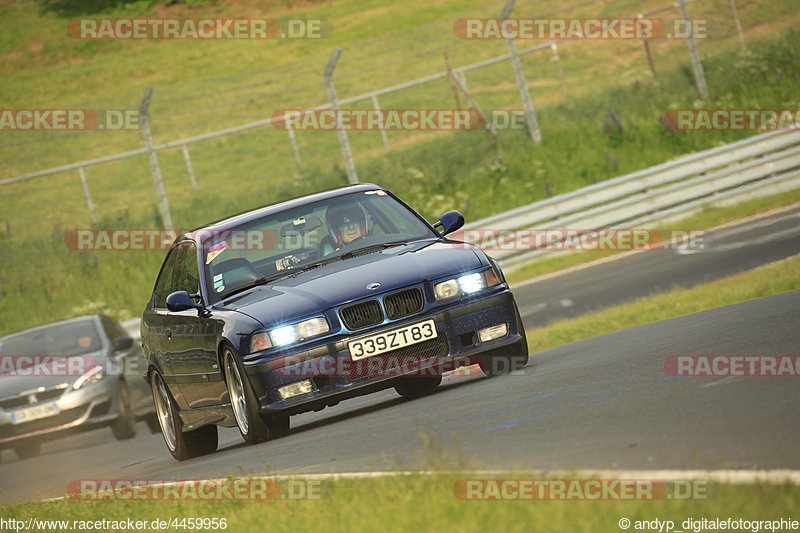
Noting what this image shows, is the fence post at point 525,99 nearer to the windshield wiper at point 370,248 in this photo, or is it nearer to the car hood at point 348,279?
the windshield wiper at point 370,248

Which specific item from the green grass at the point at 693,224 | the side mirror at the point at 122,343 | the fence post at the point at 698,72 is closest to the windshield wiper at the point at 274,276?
the side mirror at the point at 122,343

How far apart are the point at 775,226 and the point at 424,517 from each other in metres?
12.8

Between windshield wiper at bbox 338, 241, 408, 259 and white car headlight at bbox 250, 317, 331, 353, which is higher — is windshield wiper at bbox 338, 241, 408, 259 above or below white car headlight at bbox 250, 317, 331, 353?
above

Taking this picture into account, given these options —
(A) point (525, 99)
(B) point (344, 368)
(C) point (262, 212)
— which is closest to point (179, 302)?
(C) point (262, 212)

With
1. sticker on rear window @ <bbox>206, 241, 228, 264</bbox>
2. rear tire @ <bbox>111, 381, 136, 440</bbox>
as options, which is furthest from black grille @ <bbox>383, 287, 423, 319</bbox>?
rear tire @ <bbox>111, 381, 136, 440</bbox>

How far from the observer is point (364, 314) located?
8.63 metres

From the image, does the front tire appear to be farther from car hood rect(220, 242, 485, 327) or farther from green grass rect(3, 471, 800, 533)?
green grass rect(3, 471, 800, 533)

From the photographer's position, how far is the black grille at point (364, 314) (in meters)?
8.62

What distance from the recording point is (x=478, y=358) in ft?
30.2

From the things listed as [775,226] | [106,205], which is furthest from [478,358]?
[106,205]

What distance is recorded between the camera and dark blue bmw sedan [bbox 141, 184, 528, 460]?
855cm

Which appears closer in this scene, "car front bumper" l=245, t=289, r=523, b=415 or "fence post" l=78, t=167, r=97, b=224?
"car front bumper" l=245, t=289, r=523, b=415

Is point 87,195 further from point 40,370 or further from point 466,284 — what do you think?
point 466,284

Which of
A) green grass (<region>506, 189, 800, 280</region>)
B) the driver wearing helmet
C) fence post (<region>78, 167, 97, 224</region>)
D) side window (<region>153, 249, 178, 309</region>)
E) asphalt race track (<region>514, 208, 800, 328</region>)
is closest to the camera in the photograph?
the driver wearing helmet
